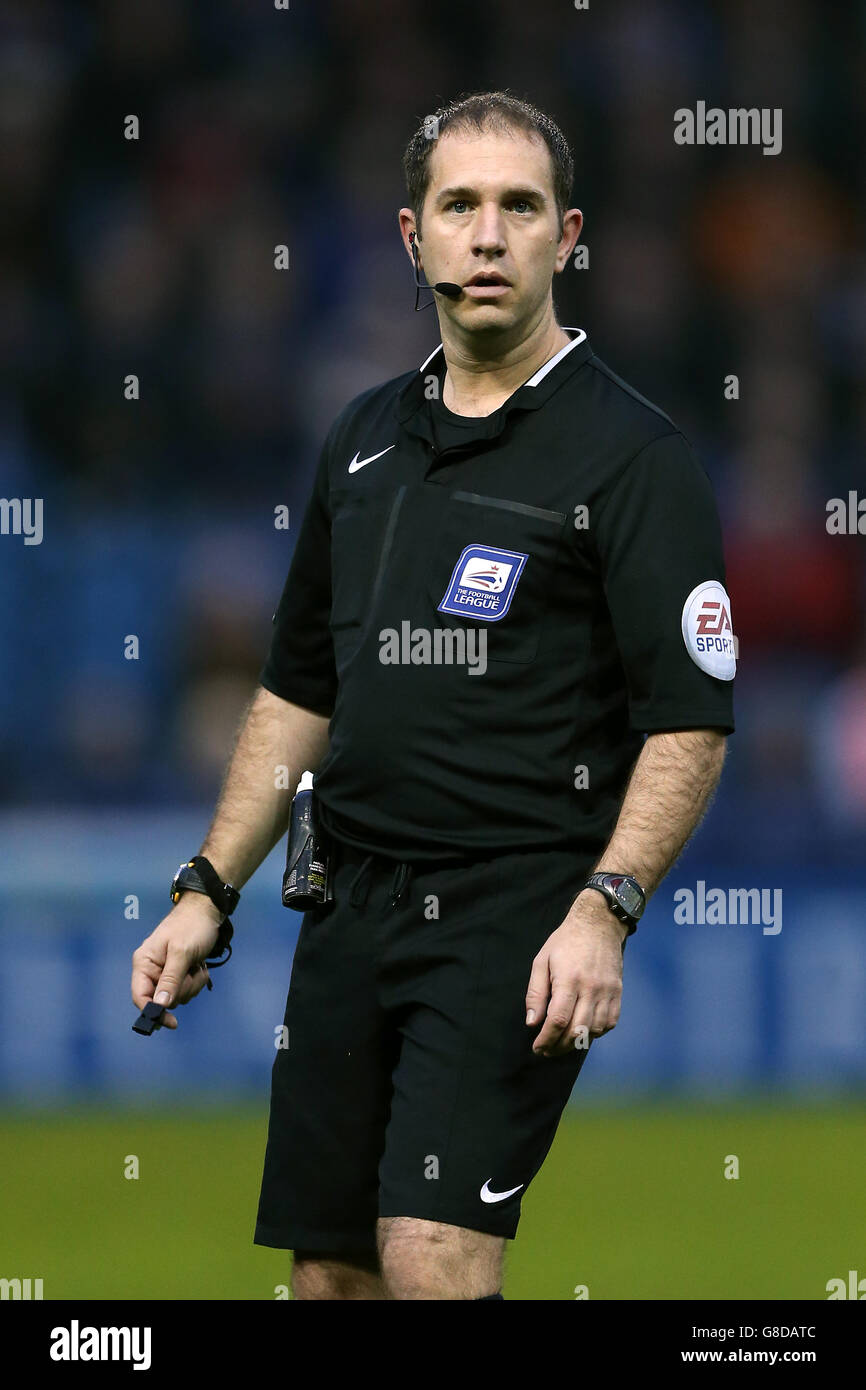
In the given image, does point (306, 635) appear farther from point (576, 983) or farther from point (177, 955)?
point (576, 983)

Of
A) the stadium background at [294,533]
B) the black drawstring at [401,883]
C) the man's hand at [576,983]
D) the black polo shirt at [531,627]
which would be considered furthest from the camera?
the stadium background at [294,533]

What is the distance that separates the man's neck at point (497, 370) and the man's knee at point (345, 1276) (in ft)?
4.84

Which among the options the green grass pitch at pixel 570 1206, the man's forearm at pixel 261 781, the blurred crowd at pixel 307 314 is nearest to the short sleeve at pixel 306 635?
the man's forearm at pixel 261 781

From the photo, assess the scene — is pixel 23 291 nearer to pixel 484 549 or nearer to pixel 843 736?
pixel 843 736

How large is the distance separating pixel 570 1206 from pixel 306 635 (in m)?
3.47

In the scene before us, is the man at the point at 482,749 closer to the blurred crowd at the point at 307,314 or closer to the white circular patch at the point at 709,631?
the white circular patch at the point at 709,631

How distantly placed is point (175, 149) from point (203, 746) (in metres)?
3.87

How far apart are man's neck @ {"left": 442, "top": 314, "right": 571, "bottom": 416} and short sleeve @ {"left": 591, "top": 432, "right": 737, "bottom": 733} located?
332mm

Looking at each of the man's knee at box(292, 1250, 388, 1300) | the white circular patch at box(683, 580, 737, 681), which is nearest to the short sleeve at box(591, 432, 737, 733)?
the white circular patch at box(683, 580, 737, 681)

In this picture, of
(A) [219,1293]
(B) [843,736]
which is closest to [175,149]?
(B) [843,736]

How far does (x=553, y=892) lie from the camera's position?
11.5 feet

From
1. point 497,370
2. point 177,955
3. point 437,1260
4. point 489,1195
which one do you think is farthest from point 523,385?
point 437,1260

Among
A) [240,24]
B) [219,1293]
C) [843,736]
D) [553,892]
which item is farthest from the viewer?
[240,24]

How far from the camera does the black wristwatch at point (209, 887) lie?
389 cm
